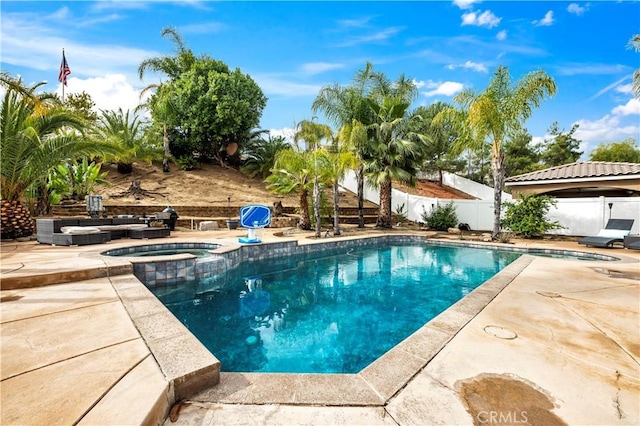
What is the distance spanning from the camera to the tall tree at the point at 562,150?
83.9 feet

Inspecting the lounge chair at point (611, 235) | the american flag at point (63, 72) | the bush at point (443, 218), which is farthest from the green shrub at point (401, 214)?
the american flag at point (63, 72)

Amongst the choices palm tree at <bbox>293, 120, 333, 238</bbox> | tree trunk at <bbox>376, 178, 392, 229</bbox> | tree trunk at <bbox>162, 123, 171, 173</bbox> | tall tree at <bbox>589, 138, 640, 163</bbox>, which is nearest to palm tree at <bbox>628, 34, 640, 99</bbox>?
tree trunk at <bbox>376, 178, 392, 229</bbox>

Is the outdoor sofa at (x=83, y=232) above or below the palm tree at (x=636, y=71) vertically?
below

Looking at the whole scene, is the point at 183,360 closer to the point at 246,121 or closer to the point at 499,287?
the point at 499,287

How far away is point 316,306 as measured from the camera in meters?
5.28

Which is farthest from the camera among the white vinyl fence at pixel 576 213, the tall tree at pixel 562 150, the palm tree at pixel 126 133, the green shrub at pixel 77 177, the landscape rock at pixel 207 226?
the tall tree at pixel 562 150

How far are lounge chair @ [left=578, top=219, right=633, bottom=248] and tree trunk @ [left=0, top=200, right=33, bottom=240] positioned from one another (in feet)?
61.8

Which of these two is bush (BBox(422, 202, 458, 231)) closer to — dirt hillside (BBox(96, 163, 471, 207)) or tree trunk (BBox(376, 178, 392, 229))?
dirt hillside (BBox(96, 163, 471, 207))

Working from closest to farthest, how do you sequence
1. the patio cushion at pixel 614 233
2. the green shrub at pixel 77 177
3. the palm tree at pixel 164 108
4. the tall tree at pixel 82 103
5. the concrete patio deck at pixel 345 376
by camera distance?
the concrete patio deck at pixel 345 376, the patio cushion at pixel 614 233, the green shrub at pixel 77 177, the palm tree at pixel 164 108, the tall tree at pixel 82 103

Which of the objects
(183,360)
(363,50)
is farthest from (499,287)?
(363,50)

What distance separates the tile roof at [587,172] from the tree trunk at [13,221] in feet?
69.1

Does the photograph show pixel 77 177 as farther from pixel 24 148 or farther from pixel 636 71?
pixel 636 71

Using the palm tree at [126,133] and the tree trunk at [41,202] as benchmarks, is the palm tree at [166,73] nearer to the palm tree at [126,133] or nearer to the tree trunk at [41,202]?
the palm tree at [126,133]

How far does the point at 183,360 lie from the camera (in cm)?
221
